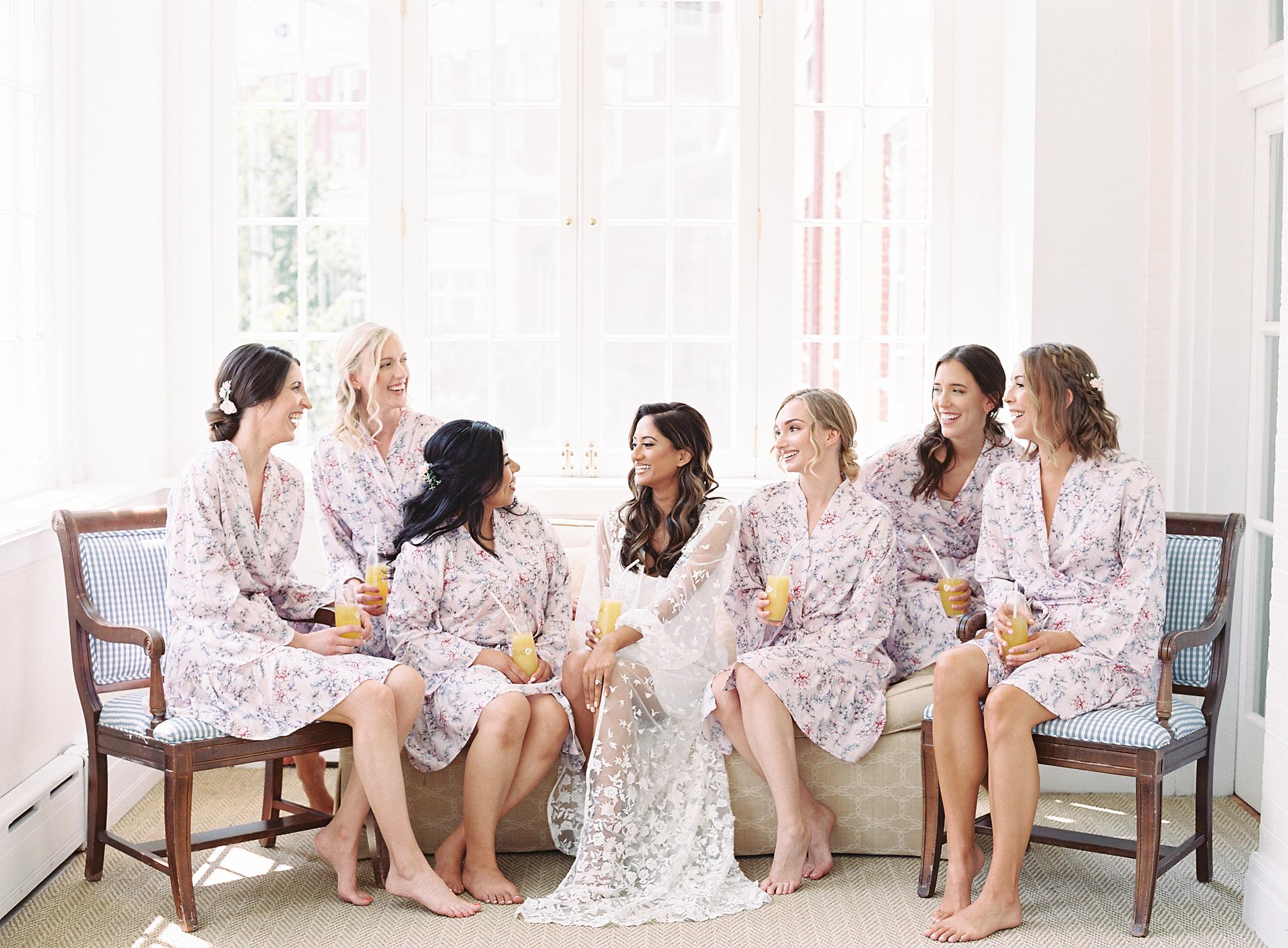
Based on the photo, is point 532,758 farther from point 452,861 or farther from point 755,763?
point 755,763

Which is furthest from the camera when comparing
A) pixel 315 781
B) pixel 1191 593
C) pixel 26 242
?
pixel 26 242

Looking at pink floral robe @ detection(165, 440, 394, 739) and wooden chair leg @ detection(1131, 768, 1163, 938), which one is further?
pink floral robe @ detection(165, 440, 394, 739)

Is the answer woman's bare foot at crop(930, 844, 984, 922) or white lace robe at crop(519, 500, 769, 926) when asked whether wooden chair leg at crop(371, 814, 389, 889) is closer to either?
→ white lace robe at crop(519, 500, 769, 926)

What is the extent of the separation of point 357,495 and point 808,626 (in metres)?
1.31

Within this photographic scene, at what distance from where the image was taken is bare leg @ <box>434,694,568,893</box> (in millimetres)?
3221

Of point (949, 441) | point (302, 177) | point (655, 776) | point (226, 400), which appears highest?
point (302, 177)

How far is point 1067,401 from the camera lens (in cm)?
Answer: 329

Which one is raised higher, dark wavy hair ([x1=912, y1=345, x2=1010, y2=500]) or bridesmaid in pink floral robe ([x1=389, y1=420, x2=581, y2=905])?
dark wavy hair ([x1=912, y1=345, x2=1010, y2=500])

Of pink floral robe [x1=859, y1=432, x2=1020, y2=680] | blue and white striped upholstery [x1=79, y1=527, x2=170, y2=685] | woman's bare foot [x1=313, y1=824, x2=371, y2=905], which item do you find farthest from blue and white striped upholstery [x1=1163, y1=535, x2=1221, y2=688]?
blue and white striped upholstery [x1=79, y1=527, x2=170, y2=685]

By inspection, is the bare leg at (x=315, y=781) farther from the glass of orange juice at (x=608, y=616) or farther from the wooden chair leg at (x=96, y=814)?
the glass of orange juice at (x=608, y=616)

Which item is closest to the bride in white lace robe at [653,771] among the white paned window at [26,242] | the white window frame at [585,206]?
the white window frame at [585,206]

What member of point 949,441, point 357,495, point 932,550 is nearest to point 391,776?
point 357,495

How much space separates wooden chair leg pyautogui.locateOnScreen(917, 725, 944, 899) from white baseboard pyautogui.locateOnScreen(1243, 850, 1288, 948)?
0.71 metres

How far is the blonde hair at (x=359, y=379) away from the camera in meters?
3.66
